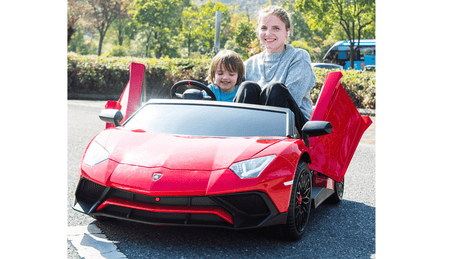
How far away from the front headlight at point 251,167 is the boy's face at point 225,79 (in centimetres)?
146

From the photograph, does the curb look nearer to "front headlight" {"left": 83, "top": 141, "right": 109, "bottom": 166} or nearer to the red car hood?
the red car hood

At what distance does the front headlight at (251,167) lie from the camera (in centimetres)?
262

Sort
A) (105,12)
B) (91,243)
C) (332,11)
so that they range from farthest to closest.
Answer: (105,12) < (332,11) < (91,243)

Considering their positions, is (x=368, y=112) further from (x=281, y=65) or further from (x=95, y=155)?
(x=95, y=155)

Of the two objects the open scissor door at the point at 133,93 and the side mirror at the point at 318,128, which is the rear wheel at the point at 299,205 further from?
the open scissor door at the point at 133,93

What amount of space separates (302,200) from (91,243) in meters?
1.48

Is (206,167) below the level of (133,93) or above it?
below

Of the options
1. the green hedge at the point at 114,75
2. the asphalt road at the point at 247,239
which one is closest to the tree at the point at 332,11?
the green hedge at the point at 114,75

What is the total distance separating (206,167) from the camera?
2629mm

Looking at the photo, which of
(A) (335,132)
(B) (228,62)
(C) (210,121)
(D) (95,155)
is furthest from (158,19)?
(D) (95,155)

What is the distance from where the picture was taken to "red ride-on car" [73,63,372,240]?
255cm

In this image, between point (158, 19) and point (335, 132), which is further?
point (158, 19)

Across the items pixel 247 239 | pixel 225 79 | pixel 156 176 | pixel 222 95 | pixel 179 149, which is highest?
pixel 225 79
